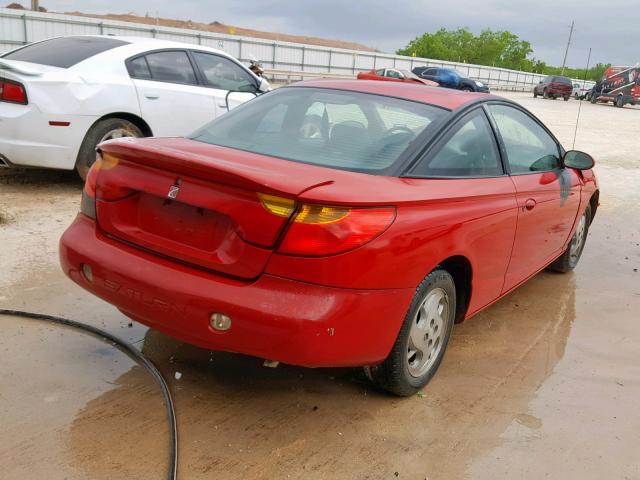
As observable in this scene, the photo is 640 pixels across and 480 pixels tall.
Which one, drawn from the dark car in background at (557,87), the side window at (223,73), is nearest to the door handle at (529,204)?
the side window at (223,73)

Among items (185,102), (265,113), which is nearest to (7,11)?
(185,102)

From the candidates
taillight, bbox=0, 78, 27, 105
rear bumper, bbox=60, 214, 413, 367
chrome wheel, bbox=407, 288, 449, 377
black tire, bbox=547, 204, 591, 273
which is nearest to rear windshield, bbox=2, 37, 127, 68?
taillight, bbox=0, 78, 27, 105

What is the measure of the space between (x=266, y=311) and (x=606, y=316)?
126 inches

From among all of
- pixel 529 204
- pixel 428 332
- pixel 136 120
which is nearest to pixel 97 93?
pixel 136 120

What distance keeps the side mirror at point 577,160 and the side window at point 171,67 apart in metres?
4.54

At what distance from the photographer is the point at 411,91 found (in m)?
3.87

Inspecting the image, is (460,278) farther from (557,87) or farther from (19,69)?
(557,87)

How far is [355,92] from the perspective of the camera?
3.82m

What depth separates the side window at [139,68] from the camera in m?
6.92

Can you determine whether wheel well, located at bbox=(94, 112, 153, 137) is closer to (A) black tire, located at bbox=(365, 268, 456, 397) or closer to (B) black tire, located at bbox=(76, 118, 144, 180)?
(B) black tire, located at bbox=(76, 118, 144, 180)

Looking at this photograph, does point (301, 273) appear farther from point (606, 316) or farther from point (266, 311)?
point (606, 316)

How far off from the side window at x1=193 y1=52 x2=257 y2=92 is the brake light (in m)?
5.21

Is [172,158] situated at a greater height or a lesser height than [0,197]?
→ greater

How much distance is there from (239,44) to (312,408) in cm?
3954
